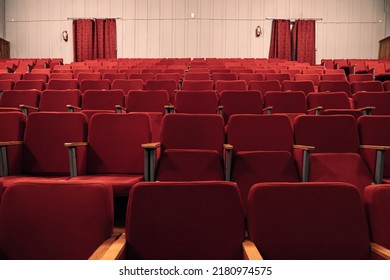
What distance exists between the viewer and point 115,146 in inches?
41.4

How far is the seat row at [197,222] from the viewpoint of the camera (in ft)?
1.78

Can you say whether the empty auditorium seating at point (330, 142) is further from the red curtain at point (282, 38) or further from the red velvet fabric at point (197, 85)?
the red curtain at point (282, 38)

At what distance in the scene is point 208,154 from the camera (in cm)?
98

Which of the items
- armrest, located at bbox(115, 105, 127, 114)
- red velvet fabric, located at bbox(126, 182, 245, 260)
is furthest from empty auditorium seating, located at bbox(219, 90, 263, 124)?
red velvet fabric, located at bbox(126, 182, 245, 260)

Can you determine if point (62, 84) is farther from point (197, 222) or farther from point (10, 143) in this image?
point (197, 222)

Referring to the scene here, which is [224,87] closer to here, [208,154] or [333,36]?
[208,154]

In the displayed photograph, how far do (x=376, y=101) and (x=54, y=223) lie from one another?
4.52 ft

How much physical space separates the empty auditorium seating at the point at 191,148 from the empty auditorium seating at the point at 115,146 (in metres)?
0.07

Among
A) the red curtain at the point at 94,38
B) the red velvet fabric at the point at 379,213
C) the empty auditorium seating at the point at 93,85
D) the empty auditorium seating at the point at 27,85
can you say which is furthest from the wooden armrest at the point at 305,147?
the red curtain at the point at 94,38

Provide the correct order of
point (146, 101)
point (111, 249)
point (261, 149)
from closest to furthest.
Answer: point (111, 249) → point (261, 149) → point (146, 101)

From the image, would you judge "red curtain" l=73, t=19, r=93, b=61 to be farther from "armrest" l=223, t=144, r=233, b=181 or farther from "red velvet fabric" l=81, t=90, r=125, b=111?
"armrest" l=223, t=144, r=233, b=181

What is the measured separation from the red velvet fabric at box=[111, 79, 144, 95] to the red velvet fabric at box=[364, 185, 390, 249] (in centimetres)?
148

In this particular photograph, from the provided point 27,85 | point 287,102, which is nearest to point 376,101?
point 287,102

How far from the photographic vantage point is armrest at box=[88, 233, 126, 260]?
48 cm
